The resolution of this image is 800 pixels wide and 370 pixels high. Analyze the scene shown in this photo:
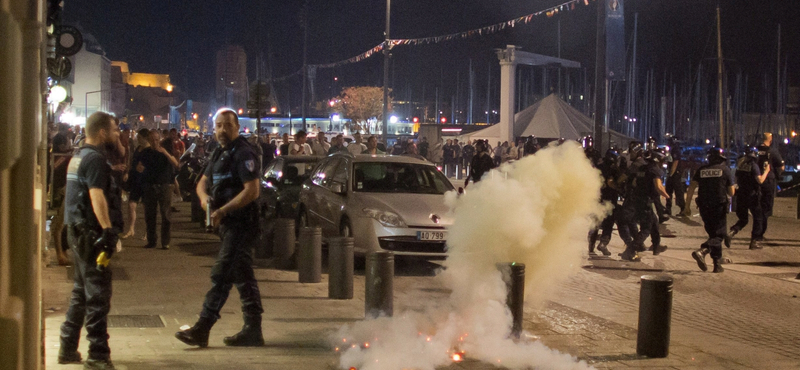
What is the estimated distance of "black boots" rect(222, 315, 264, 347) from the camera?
21.9 ft

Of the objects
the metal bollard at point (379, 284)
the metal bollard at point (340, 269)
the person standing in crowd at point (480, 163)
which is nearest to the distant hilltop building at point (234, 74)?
the person standing in crowd at point (480, 163)

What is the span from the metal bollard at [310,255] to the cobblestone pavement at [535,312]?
0.47ft

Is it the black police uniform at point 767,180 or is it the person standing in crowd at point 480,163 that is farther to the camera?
the person standing in crowd at point 480,163

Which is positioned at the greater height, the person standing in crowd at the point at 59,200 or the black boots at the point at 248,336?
the person standing in crowd at the point at 59,200

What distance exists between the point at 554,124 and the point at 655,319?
30555mm

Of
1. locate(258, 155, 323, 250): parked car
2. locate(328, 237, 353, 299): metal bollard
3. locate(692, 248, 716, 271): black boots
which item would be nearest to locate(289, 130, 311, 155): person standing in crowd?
locate(258, 155, 323, 250): parked car

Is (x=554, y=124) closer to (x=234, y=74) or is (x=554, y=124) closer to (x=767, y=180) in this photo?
(x=767, y=180)

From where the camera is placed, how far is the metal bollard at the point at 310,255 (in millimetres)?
10289

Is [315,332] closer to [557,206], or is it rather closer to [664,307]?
[557,206]

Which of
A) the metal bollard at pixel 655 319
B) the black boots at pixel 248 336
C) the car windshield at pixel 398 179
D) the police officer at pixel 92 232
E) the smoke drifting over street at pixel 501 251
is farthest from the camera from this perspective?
the car windshield at pixel 398 179

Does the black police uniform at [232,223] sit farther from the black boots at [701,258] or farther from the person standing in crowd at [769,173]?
the person standing in crowd at [769,173]

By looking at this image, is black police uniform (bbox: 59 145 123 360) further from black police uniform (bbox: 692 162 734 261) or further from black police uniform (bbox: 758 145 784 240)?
black police uniform (bbox: 758 145 784 240)

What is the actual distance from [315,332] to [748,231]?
13711mm

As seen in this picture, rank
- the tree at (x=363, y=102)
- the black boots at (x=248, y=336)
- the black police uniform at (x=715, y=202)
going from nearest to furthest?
the black boots at (x=248, y=336), the black police uniform at (x=715, y=202), the tree at (x=363, y=102)
